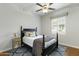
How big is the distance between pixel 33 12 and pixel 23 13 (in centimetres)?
15

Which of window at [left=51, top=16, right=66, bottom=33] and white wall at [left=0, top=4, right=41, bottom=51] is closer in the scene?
white wall at [left=0, top=4, right=41, bottom=51]

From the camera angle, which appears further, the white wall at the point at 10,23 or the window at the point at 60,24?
the window at the point at 60,24

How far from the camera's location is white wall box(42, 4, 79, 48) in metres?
1.02

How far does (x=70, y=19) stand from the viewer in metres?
1.13

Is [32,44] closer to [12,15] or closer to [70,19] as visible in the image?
[12,15]

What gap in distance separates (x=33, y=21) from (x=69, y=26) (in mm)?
579

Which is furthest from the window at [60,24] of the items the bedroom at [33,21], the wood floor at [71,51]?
the wood floor at [71,51]

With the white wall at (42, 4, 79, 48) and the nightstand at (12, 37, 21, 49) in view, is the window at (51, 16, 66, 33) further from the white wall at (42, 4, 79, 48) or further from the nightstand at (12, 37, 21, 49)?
the nightstand at (12, 37, 21, 49)

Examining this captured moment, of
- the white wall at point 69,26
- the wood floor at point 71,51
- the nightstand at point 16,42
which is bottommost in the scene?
the wood floor at point 71,51

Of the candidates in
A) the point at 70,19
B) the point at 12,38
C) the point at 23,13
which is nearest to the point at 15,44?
the point at 12,38

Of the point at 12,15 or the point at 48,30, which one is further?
the point at 48,30

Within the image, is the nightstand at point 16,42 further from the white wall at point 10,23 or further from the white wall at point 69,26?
the white wall at point 69,26

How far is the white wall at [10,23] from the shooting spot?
3.16 feet

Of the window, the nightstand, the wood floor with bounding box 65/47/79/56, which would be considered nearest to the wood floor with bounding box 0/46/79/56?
the wood floor with bounding box 65/47/79/56
